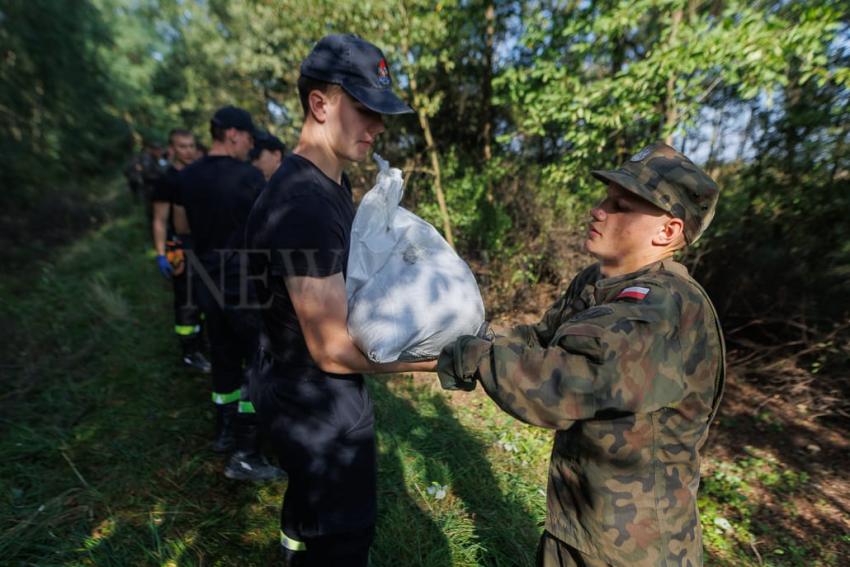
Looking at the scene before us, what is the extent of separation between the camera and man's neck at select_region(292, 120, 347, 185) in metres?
1.38

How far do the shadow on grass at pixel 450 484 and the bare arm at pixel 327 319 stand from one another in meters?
1.54

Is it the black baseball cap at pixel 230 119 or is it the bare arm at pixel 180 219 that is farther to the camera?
the bare arm at pixel 180 219

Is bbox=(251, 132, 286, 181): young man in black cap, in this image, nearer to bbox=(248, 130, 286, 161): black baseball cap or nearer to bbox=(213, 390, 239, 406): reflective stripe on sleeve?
bbox=(248, 130, 286, 161): black baseball cap

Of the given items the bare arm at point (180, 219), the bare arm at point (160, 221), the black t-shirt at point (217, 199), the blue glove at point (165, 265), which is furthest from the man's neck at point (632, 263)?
the blue glove at point (165, 265)

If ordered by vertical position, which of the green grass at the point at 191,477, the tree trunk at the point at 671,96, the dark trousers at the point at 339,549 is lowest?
the green grass at the point at 191,477

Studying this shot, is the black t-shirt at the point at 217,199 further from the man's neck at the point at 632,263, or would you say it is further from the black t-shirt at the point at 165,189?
the man's neck at the point at 632,263

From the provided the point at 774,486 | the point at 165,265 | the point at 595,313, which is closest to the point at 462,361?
the point at 595,313

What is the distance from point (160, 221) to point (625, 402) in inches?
159

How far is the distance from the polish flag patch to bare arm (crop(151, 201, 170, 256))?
12.4 feet

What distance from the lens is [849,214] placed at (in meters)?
4.40

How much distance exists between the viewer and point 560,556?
4.53 ft

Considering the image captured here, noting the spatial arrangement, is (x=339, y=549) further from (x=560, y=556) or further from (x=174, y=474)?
(x=174, y=474)

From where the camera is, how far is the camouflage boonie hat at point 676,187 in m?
1.16

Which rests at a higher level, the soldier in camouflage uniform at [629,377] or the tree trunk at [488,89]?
the tree trunk at [488,89]
